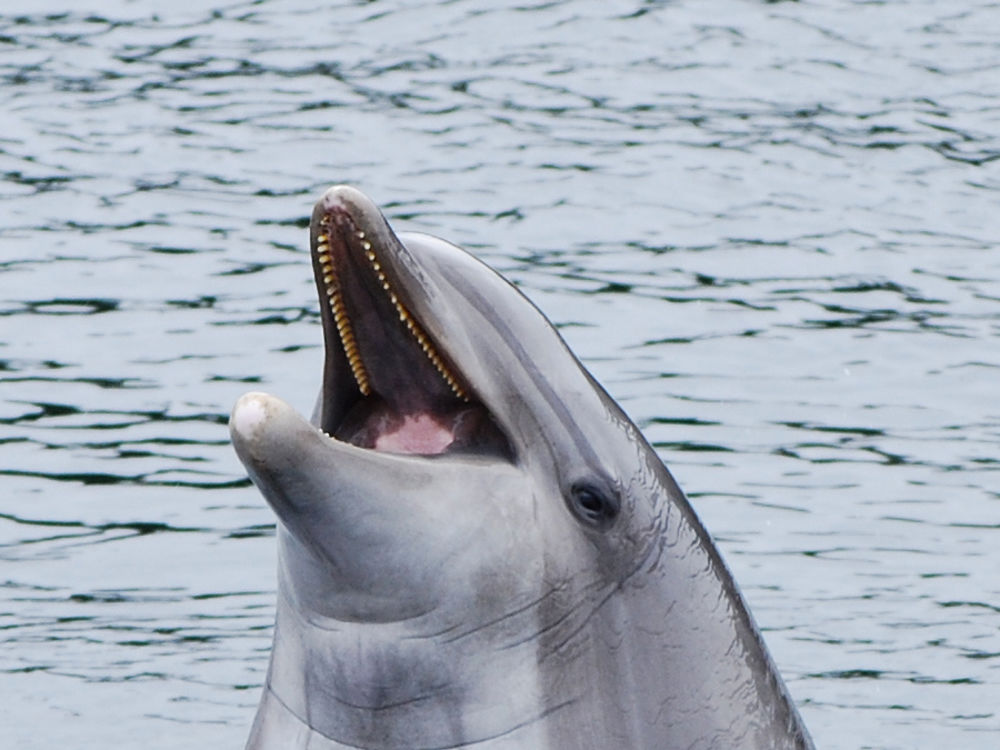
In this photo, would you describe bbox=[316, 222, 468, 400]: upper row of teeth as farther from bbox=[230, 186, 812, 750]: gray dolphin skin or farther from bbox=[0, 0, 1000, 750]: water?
bbox=[0, 0, 1000, 750]: water

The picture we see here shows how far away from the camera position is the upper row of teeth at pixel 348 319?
504cm

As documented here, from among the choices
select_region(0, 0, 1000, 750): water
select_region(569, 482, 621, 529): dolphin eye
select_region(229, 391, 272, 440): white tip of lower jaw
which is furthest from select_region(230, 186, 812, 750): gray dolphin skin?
select_region(0, 0, 1000, 750): water

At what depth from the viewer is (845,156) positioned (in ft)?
56.1

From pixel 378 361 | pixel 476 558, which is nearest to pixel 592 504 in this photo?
pixel 476 558

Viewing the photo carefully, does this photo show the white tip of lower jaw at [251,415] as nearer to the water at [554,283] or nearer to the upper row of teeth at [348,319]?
the upper row of teeth at [348,319]

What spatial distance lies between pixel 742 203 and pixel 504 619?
11.3 m

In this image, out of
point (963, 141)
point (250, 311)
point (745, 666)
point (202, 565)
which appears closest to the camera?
point (745, 666)

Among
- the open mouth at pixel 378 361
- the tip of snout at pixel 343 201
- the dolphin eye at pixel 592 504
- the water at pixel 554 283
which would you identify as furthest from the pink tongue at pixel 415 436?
the water at pixel 554 283

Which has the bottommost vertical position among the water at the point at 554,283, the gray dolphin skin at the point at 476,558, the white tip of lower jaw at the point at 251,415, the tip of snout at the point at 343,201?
the water at the point at 554,283

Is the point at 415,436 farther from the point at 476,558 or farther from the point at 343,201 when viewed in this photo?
the point at 343,201

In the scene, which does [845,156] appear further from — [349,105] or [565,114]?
[349,105]

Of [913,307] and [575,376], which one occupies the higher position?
[575,376]

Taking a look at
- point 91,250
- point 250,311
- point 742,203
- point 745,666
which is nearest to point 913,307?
point 742,203

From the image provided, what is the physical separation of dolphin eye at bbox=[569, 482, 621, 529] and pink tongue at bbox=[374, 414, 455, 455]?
0.90 feet
